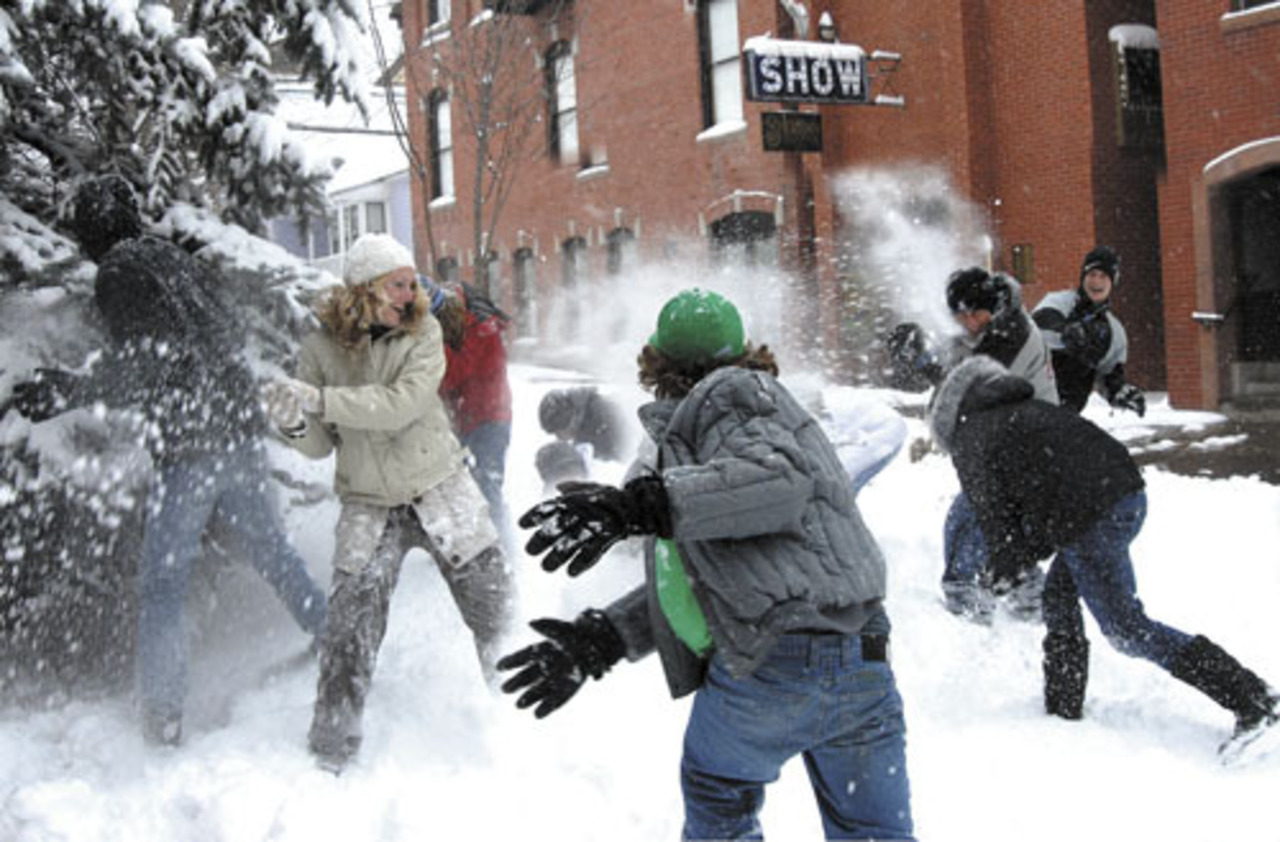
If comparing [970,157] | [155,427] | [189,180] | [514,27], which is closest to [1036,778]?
[155,427]

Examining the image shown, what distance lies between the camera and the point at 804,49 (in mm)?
14234

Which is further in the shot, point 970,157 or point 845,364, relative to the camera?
point 845,364

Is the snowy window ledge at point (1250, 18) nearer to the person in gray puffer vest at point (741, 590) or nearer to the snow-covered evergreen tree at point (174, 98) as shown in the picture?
the snow-covered evergreen tree at point (174, 98)

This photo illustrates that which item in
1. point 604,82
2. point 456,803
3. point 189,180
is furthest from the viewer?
point 604,82

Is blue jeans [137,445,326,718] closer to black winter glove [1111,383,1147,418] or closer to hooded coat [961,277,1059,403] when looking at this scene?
hooded coat [961,277,1059,403]

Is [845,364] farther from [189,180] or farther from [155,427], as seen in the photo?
[155,427]

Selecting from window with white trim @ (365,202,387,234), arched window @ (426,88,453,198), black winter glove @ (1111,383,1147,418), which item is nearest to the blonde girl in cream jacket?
black winter glove @ (1111,383,1147,418)

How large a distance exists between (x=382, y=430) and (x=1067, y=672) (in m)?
2.66

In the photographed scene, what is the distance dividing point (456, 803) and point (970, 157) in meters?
13.1

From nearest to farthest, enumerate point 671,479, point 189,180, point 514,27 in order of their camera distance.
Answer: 1. point 671,479
2. point 189,180
3. point 514,27

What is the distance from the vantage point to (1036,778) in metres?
4.09

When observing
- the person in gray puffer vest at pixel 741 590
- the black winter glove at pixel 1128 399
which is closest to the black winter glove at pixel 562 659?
the person in gray puffer vest at pixel 741 590

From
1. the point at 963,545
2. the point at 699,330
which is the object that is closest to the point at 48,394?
the point at 699,330

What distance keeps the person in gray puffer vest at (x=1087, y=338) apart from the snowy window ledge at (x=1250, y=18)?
26.6 ft
